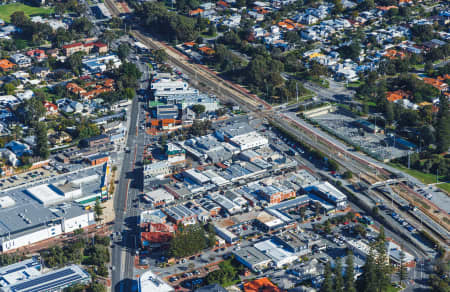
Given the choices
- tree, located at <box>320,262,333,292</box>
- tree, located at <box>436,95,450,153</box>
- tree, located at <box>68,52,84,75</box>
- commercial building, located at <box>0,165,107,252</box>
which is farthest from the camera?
tree, located at <box>68,52,84,75</box>

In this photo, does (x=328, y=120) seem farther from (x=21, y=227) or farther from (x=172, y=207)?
(x=21, y=227)

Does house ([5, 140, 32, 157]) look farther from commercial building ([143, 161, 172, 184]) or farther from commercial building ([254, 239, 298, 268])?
commercial building ([254, 239, 298, 268])

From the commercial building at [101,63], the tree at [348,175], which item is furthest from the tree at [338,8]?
the tree at [348,175]

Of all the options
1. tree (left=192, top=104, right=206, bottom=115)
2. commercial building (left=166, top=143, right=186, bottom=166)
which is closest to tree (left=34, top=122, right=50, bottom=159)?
commercial building (left=166, top=143, right=186, bottom=166)

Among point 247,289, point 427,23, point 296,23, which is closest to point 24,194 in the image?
point 247,289

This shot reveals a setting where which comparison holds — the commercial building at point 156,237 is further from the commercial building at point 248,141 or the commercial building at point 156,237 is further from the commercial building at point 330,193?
the commercial building at point 248,141

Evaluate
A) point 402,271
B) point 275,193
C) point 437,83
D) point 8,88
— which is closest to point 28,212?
point 275,193
